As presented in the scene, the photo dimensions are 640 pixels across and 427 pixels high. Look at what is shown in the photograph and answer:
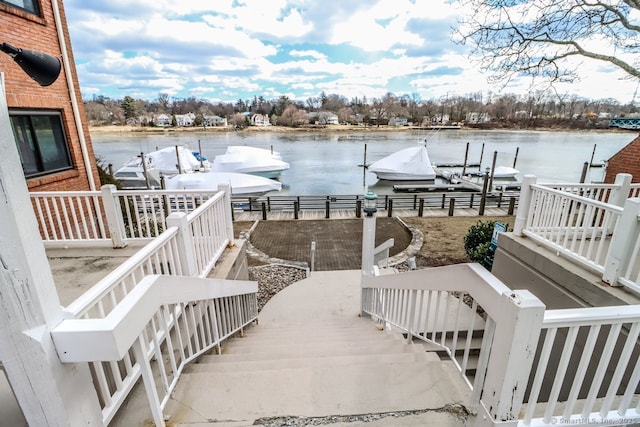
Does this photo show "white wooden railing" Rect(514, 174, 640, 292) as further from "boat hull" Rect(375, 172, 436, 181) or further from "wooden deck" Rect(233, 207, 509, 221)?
"boat hull" Rect(375, 172, 436, 181)

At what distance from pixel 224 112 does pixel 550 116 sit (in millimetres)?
74760

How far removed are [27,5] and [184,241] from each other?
5.22 m

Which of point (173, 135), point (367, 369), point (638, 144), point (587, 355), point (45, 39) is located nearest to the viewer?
point (587, 355)

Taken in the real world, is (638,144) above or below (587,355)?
above

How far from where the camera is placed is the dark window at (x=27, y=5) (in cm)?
437

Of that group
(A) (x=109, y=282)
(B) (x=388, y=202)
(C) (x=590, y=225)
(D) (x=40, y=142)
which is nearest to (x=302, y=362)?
(A) (x=109, y=282)

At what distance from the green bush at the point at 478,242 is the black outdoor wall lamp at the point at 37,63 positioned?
280 inches

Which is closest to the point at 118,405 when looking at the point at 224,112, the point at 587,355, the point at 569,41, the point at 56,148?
the point at 587,355

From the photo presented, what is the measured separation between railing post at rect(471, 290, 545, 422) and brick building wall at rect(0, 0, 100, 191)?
616 centimetres

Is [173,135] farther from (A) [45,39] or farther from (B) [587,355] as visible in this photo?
(B) [587,355]

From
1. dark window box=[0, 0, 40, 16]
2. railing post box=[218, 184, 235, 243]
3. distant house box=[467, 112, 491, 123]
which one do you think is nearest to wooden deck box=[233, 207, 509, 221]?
railing post box=[218, 184, 235, 243]

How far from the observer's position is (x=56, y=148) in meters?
5.29

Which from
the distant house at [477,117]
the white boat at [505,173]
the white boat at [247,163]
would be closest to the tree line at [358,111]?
the distant house at [477,117]

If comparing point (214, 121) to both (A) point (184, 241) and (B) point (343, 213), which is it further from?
(A) point (184, 241)
